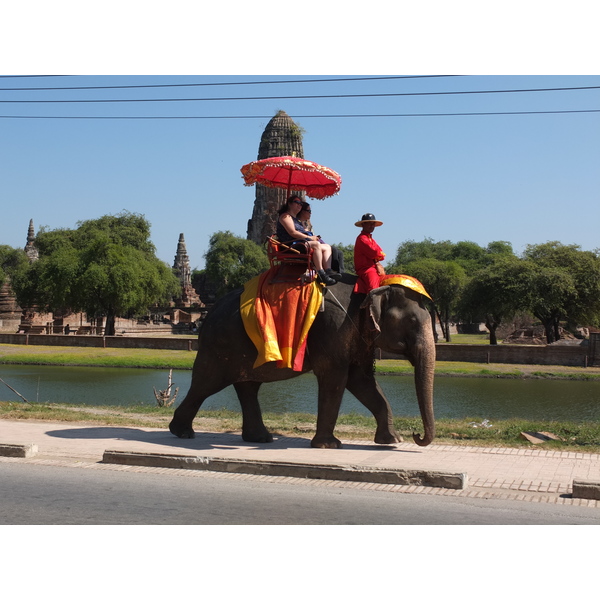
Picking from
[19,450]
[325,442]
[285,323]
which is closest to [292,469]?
[325,442]

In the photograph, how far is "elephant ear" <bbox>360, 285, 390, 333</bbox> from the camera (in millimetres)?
9758

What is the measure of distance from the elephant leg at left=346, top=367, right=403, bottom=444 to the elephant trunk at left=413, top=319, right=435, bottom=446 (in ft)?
2.60

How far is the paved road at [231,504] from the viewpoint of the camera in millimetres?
6773

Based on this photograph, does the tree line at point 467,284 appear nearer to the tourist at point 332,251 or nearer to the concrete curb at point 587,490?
the tourist at point 332,251

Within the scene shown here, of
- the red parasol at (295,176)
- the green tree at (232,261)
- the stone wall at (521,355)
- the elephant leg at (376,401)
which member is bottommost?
the elephant leg at (376,401)

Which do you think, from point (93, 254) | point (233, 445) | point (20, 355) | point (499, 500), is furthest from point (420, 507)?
point (93, 254)

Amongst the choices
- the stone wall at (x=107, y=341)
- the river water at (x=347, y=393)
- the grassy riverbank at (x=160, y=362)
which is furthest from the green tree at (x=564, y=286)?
the stone wall at (x=107, y=341)

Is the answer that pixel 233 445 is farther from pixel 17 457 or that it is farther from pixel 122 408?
pixel 122 408

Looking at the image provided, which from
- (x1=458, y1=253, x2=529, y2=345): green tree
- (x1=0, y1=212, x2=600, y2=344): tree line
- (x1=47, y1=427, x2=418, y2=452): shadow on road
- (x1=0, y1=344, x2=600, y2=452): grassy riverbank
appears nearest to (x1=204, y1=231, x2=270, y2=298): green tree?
(x1=0, y1=212, x2=600, y2=344): tree line

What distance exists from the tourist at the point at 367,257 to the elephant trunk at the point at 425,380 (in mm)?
912

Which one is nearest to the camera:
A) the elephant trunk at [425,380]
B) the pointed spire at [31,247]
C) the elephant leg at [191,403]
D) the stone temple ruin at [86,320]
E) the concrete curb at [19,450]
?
the elephant trunk at [425,380]

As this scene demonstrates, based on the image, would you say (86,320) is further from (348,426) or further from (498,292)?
(348,426)

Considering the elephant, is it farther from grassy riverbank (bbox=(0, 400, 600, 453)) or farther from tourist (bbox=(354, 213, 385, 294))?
grassy riverbank (bbox=(0, 400, 600, 453))

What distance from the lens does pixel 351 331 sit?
32.7ft
